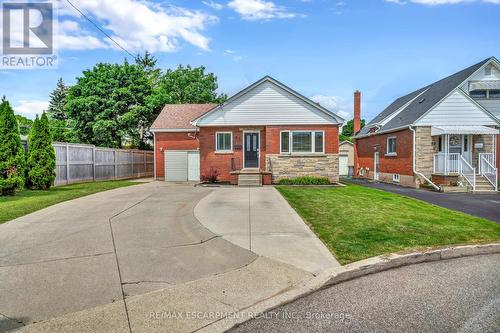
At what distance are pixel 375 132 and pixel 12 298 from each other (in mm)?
24751

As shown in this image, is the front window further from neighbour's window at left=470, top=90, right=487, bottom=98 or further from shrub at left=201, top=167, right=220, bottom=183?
neighbour's window at left=470, top=90, right=487, bottom=98

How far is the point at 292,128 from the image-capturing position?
60.9 feet

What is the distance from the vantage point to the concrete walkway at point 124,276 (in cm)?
330

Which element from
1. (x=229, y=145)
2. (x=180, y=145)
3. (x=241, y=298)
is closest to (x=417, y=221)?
(x=241, y=298)

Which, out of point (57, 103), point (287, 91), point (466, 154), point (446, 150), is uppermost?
point (57, 103)

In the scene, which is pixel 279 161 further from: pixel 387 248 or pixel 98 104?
pixel 98 104

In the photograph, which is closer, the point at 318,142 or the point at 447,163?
the point at 447,163

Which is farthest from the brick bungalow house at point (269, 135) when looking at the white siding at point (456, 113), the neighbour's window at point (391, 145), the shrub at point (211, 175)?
the neighbour's window at point (391, 145)

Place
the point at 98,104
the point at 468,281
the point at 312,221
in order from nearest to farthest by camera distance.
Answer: the point at 468,281
the point at 312,221
the point at 98,104

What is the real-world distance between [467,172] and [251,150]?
1224 cm

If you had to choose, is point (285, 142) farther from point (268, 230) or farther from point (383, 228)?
point (268, 230)

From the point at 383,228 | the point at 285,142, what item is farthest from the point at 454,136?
the point at 383,228

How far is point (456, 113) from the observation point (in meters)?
18.7

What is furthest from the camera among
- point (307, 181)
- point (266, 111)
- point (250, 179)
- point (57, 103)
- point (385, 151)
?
point (57, 103)
